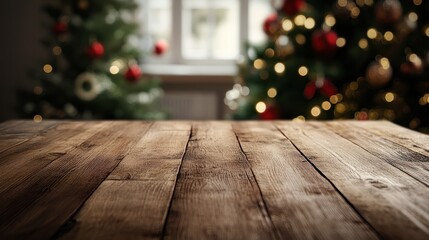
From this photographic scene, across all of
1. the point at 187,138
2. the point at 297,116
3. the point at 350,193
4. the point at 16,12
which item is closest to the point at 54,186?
the point at 350,193

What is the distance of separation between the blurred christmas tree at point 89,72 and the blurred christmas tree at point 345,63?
0.91 metres

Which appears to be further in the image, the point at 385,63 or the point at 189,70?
the point at 189,70

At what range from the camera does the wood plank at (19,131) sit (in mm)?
1657

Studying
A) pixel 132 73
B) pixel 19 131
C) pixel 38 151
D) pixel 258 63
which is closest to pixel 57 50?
pixel 132 73

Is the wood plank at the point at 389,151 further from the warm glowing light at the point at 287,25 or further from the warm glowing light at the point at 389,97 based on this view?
the warm glowing light at the point at 287,25

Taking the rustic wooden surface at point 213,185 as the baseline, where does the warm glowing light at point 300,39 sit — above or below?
above

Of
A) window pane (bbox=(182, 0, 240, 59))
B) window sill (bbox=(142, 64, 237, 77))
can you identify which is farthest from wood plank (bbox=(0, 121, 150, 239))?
window pane (bbox=(182, 0, 240, 59))

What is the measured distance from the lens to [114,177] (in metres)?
1.19

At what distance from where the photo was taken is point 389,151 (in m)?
1.52

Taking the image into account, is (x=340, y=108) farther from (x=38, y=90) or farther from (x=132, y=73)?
(x=38, y=90)

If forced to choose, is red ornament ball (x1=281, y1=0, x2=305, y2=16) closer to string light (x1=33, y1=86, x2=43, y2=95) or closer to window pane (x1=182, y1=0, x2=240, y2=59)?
window pane (x1=182, y1=0, x2=240, y2=59)

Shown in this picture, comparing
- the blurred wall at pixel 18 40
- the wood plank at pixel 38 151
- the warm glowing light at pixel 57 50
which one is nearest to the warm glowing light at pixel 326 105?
the wood plank at pixel 38 151

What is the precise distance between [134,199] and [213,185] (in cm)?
17

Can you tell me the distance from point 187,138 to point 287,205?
32.4 inches
